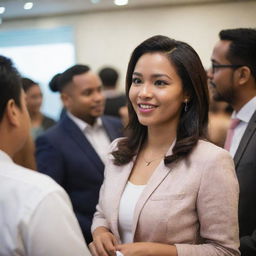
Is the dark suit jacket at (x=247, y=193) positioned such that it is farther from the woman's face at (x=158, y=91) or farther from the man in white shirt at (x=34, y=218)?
the man in white shirt at (x=34, y=218)

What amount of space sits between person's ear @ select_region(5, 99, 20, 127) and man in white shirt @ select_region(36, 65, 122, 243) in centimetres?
110

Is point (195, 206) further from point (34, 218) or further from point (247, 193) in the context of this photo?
point (34, 218)

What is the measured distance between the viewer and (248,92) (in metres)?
1.90

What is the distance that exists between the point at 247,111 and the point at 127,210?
87 cm

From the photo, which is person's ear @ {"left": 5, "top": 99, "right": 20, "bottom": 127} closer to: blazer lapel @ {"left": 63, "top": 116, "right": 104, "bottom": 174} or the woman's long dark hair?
the woman's long dark hair

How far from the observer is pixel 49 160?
212 cm

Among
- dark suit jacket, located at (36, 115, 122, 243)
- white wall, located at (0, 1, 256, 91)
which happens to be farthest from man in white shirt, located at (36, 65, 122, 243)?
white wall, located at (0, 1, 256, 91)

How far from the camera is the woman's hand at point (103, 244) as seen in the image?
1308 mm

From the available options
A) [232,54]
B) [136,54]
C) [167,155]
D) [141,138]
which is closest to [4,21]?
[136,54]

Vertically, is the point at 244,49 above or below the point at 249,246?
above

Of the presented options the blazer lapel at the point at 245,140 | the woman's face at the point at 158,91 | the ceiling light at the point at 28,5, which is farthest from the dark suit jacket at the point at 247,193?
the ceiling light at the point at 28,5

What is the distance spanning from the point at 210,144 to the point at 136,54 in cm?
46

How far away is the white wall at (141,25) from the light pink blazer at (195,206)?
88cm

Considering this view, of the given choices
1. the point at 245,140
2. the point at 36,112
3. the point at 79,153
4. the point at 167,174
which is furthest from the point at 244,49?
the point at 36,112
